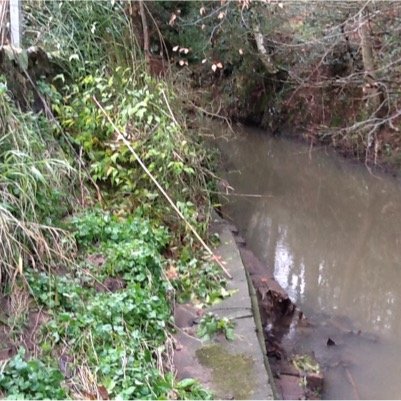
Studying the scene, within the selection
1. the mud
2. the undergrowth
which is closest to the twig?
the mud

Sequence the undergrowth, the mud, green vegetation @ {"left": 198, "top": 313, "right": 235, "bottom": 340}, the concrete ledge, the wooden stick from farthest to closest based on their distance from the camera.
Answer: the wooden stick → the mud → green vegetation @ {"left": 198, "top": 313, "right": 235, "bottom": 340} → the undergrowth → the concrete ledge

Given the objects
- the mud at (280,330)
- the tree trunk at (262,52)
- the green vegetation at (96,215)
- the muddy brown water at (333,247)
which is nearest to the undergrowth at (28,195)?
the green vegetation at (96,215)

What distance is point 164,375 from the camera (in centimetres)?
302

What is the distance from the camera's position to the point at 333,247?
654 centimetres

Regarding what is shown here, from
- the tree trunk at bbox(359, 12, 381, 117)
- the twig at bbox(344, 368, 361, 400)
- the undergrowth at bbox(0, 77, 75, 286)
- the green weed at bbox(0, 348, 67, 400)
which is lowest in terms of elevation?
the twig at bbox(344, 368, 361, 400)

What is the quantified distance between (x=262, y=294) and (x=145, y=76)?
7.79 ft

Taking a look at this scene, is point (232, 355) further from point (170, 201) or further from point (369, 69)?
point (369, 69)

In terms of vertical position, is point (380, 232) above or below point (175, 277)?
below

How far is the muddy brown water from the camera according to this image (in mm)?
4414

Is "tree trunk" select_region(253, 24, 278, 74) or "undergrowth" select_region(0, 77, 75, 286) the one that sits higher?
"tree trunk" select_region(253, 24, 278, 74)

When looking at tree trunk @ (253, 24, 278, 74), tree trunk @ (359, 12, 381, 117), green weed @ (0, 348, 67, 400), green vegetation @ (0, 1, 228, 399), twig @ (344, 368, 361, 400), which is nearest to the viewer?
green weed @ (0, 348, 67, 400)

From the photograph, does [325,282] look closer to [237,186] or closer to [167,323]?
[167,323]

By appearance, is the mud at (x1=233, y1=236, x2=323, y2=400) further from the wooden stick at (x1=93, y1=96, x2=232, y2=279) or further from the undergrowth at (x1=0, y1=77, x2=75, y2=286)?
the undergrowth at (x1=0, y1=77, x2=75, y2=286)

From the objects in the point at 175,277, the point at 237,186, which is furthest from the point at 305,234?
the point at 175,277
